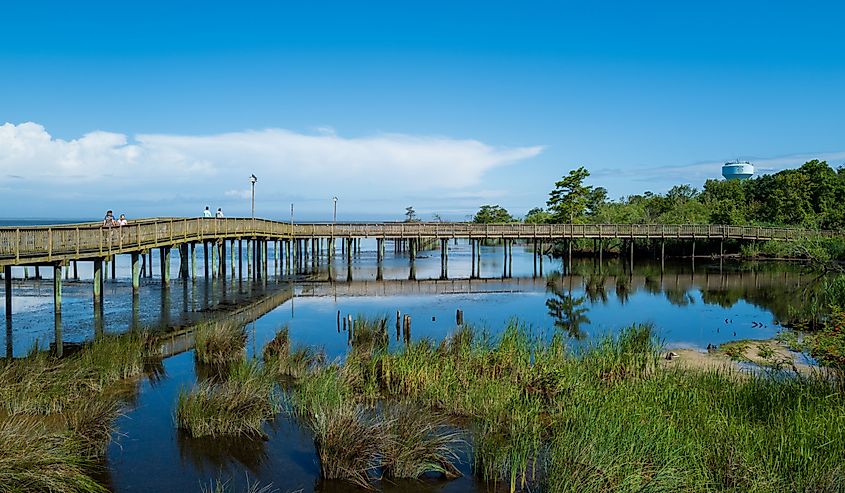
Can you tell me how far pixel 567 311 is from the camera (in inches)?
1039

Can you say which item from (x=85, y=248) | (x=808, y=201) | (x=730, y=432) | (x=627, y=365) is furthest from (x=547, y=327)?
(x=808, y=201)

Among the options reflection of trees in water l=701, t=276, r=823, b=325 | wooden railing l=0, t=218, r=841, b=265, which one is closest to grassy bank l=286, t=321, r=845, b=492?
wooden railing l=0, t=218, r=841, b=265

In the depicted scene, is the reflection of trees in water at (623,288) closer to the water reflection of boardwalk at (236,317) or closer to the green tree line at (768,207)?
the water reflection of boardwalk at (236,317)

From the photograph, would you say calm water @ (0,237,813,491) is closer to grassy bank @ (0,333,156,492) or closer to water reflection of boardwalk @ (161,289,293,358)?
water reflection of boardwalk @ (161,289,293,358)

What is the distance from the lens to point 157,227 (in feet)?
90.6

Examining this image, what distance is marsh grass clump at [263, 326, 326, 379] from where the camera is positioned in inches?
543

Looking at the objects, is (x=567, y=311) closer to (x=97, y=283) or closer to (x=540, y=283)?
(x=540, y=283)

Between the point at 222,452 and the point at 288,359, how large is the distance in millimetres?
4928

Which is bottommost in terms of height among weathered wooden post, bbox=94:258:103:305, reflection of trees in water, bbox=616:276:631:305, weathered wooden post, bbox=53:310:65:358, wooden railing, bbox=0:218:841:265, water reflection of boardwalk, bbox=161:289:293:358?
reflection of trees in water, bbox=616:276:631:305

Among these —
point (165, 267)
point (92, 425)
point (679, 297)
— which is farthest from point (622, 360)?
point (165, 267)

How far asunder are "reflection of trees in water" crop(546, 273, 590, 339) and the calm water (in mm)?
59

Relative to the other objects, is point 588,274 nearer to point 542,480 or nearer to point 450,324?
point 450,324

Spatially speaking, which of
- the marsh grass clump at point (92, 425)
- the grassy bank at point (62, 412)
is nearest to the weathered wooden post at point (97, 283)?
the grassy bank at point (62, 412)

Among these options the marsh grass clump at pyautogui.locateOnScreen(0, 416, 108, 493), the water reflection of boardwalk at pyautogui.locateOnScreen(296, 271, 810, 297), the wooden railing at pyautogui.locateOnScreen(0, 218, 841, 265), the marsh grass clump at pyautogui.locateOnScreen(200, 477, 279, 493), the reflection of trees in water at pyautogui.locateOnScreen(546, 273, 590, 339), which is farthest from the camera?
the water reflection of boardwalk at pyautogui.locateOnScreen(296, 271, 810, 297)
